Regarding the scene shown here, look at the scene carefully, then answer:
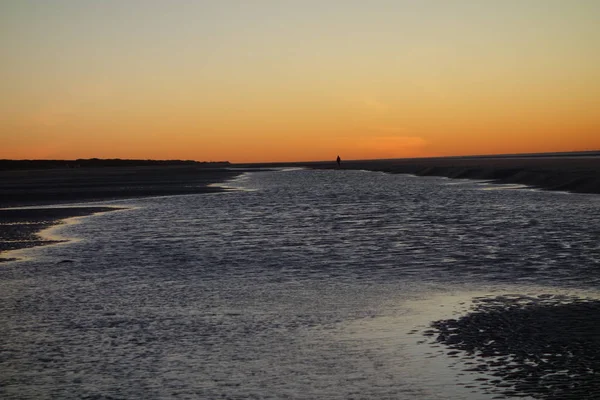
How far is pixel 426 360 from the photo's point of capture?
1097cm

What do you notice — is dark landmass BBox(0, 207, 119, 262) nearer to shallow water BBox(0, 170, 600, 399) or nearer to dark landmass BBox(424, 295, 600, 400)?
shallow water BBox(0, 170, 600, 399)

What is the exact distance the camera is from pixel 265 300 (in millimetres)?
15773

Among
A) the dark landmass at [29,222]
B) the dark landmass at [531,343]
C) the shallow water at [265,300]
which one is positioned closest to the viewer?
the dark landmass at [531,343]

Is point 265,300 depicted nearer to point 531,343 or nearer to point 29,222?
point 531,343

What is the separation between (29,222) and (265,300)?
23915 mm

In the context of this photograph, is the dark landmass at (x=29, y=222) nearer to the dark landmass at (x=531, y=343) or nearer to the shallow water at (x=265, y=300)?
the shallow water at (x=265, y=300)

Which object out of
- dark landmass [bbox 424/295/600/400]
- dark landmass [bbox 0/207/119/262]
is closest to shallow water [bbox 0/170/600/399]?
dark landmass [bbox 424/295/600/400]

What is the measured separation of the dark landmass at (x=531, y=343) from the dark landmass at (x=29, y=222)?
1555 cm

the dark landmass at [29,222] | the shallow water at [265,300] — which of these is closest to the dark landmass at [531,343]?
the shallow water at [265,300]

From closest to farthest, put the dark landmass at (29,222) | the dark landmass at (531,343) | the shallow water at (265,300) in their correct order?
the dark landmass at (531,343), the shallow water at (265,300), the dark landmass at (29,222)

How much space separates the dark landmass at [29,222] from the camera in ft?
90.8

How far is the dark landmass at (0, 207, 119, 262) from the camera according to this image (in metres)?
27.7

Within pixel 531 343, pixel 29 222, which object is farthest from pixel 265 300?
pixel 29 222

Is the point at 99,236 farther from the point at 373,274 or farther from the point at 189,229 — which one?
the point at 373,274
